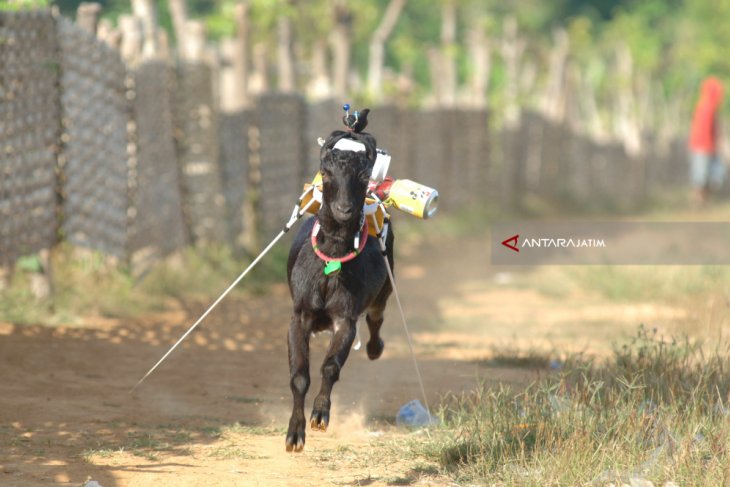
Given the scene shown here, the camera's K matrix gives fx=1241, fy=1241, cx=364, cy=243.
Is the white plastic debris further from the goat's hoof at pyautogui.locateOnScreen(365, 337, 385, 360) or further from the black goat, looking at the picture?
the goat's hoof at pyautogui.locateOnScreen(365, 337, 385, 360)

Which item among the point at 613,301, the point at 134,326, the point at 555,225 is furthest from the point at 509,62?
the point at 134,326

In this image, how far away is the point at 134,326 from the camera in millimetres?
10445

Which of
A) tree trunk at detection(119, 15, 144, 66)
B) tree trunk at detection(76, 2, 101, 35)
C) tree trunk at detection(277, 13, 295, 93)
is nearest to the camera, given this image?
tree trunk at detection(76, 2, 101, 35)

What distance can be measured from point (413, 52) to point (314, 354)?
1718 centimetres

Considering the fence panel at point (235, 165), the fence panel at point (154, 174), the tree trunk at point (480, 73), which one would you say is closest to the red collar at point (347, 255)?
the fence panel at point (154, 174)

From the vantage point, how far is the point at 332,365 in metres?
6.35

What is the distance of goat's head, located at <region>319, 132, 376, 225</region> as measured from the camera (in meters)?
6.15

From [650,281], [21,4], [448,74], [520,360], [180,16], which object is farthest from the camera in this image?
[448,74]

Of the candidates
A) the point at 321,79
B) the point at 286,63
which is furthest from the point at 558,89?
the point at 286,63

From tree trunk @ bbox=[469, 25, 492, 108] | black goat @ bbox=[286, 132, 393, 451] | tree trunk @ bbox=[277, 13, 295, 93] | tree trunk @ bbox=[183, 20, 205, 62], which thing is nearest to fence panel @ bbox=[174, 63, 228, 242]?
tree trunk @ bbox=[183, 20, 205, 62]

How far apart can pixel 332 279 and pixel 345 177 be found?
0.69 metres

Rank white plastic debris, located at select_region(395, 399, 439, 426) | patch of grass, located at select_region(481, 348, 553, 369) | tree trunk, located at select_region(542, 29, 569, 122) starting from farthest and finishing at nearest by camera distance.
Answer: tree trunk, located at select_region(542, 29, 569, 122), patch of grass, located at select_region(481, 348, 553, 369), white plastic debris, located at select_region(395, 399, 439, 426)

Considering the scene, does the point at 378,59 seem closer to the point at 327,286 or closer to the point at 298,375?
the point at 327,286

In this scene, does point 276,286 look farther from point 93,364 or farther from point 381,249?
point 381,249
